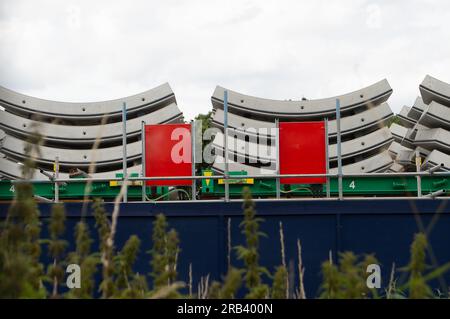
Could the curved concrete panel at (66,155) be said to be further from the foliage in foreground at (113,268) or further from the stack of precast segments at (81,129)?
the foliage in foreground at (113,268)

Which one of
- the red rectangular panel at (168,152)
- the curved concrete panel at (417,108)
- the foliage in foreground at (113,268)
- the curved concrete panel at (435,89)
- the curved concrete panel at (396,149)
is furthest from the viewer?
the curved concrete panel at (417,108)

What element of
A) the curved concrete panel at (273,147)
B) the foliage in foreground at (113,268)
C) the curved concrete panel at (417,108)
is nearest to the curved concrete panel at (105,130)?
the curved concrete panel at (273,147)

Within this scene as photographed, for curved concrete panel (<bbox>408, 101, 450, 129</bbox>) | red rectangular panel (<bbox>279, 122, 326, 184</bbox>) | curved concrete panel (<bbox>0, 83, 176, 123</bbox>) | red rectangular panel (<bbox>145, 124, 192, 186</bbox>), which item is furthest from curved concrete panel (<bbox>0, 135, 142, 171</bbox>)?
curved concrete panel (<bbox>408, 101, 450, 129</bbox>)

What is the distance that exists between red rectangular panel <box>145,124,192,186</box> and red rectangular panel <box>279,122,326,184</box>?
1.15 metres

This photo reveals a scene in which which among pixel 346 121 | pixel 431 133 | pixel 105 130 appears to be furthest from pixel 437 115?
pixel 105 130

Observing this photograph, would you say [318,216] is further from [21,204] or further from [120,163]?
[21,204]

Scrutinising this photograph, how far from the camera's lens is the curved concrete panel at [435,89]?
10.2 m

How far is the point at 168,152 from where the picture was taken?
804 cm

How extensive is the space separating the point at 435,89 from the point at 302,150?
352 cm

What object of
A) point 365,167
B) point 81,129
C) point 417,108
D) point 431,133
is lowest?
point 365,167

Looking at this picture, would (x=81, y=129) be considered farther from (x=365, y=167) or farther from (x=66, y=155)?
(x=365, y=167)

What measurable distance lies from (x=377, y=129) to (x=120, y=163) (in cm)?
401

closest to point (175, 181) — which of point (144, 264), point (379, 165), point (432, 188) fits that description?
point (144, 264)
